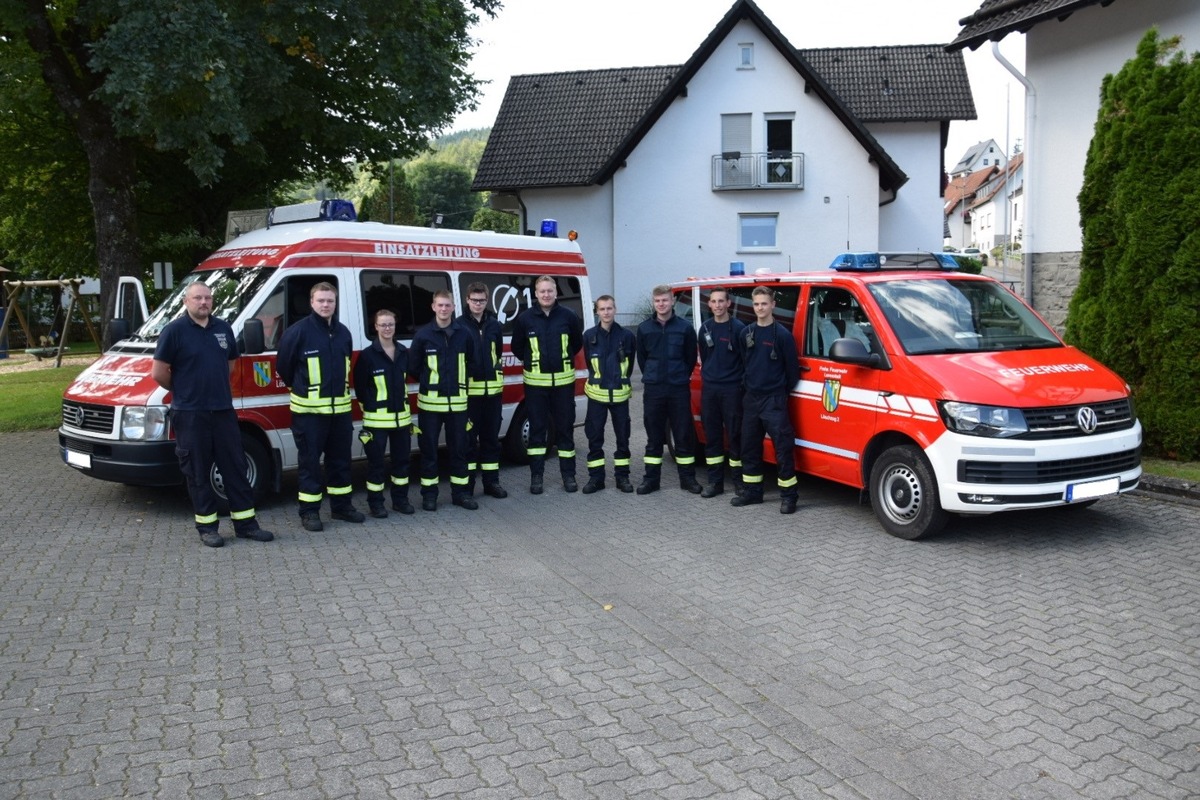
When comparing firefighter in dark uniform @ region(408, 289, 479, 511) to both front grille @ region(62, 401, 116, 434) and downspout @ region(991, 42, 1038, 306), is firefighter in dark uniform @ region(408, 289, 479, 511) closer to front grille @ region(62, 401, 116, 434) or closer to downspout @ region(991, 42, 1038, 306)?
front grille @ region(62, 401, 116, 434)

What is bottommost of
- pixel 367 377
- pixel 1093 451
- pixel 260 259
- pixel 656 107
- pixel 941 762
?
pixel 941 762

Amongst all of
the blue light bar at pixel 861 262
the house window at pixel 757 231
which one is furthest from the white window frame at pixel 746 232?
the blue light bar at pixel 861 262

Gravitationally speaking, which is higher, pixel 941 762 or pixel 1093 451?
pixel 1093 451

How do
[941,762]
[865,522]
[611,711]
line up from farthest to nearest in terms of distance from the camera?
[865,522] → [611,711] → [941,762]

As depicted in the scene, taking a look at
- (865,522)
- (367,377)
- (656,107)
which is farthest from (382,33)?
(656,107)

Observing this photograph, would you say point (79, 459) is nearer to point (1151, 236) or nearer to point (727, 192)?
point (1151, 236)

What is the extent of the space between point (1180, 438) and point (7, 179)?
73.2 ft

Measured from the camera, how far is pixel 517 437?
1062cm

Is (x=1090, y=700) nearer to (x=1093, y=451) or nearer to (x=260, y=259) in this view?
(x=1093, y=451)

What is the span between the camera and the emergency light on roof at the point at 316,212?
9.27m

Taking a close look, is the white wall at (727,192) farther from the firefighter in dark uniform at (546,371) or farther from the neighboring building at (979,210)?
the neighboring building at (979,210)

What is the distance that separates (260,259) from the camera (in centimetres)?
871

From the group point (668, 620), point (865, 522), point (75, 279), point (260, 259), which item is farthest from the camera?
point (75, 279)

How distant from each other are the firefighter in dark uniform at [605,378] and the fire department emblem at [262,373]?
2892 millimetres
